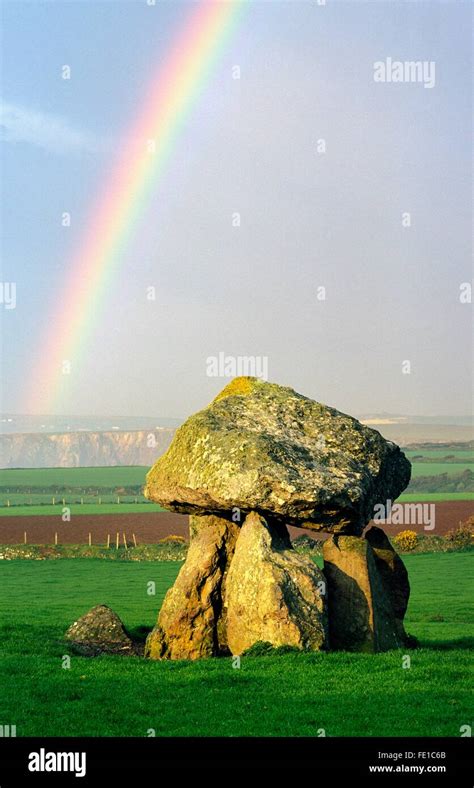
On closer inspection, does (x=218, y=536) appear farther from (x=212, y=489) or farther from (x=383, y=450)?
(x=383, y=450)

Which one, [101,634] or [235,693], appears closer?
[235,693]

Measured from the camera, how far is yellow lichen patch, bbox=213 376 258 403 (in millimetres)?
23062

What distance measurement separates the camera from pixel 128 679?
17.3 metres

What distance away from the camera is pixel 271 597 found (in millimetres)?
18688

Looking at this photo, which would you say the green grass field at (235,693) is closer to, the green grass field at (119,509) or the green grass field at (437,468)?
the green grass field at (119,509)

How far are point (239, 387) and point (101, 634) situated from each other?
669cm

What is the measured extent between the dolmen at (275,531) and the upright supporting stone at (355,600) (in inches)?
0.8

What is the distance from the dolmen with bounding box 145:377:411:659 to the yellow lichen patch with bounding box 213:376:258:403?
0.73 m

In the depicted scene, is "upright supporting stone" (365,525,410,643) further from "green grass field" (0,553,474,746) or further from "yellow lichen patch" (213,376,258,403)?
"yellow lichen patch" (213,376,258,403)

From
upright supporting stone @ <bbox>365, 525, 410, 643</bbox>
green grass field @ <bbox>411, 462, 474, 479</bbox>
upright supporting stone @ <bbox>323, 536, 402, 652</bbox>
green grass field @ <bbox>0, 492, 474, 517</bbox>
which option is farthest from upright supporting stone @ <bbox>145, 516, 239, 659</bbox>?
green grass field @ <bbox>411, 462, 474, 479</bbox>

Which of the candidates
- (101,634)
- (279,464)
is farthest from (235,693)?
(101,634)

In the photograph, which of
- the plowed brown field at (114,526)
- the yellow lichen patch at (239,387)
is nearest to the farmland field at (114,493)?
the plowed brown field at (114,526)

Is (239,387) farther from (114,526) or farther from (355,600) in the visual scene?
(114,526)

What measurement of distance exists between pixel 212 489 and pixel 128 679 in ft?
14.1
